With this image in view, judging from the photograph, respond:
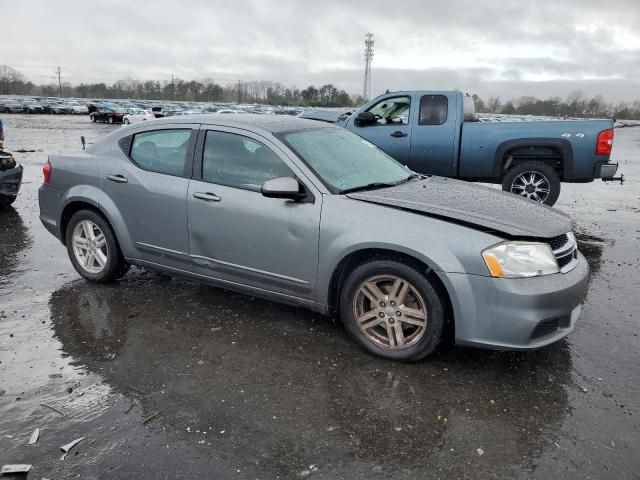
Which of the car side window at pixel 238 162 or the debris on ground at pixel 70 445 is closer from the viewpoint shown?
the debris on ground at pixel 70 445

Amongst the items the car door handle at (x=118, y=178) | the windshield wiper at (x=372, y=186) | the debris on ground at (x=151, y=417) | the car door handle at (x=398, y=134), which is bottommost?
the debris on ground at (x=151, y=417)

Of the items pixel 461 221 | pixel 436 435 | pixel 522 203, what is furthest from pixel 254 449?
pixel 522 203

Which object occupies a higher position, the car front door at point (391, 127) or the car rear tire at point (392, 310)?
Answer: the car front door at point (391, 127)

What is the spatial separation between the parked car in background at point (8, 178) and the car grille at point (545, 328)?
8.18 meters

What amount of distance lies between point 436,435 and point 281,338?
1.55m

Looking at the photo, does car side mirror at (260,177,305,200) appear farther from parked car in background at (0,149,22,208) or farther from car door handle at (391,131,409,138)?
parked car in background at (0,149,22,208)

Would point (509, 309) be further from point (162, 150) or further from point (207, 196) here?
point (162, 150)

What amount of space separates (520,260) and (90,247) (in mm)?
3970

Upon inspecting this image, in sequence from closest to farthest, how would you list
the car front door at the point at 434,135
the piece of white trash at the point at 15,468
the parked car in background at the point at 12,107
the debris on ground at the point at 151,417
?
the piece of white trash at the point at 15,468 → the debris on ground at the point at 151,417 → the car front door at the point at 434,135 → the parked car in background at the point at 12,107

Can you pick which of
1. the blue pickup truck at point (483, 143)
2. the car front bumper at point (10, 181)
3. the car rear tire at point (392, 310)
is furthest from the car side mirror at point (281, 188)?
the car front bumper at point (10, 181)

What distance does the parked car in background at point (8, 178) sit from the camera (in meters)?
8.41

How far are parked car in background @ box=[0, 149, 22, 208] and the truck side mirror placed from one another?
18.5ft

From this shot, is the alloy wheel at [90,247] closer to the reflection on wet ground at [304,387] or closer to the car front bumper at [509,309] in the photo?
the reflection on wet ground at [304,387]

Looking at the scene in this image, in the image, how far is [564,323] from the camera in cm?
356
